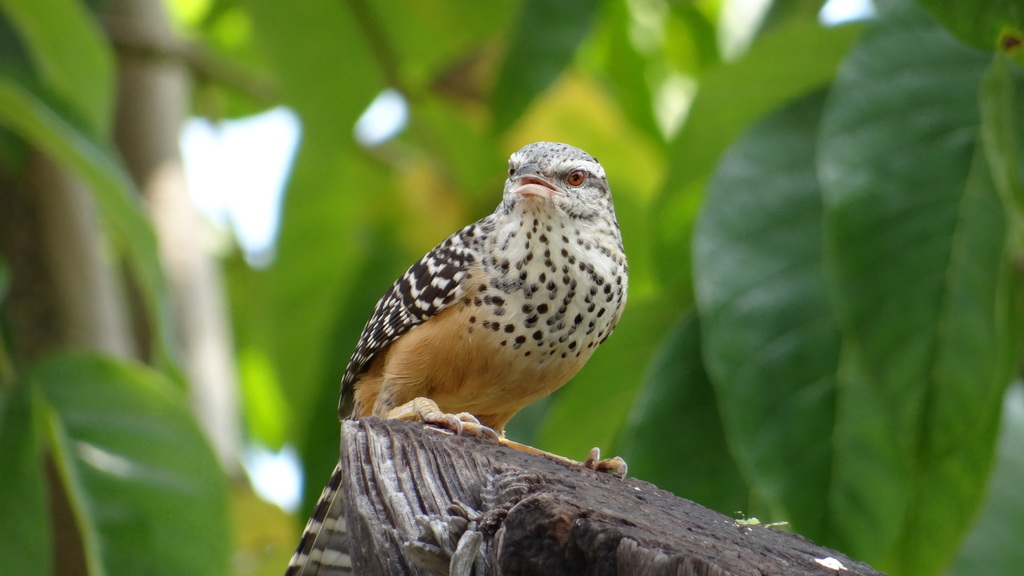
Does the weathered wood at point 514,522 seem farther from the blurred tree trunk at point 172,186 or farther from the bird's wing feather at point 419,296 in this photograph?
the blurred tree trunk at point 172,186

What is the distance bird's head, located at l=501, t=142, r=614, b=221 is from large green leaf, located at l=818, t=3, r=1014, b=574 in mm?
830

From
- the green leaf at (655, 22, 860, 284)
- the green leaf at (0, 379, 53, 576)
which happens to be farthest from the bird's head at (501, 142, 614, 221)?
the green leaf at (0, 379, 53, 576)

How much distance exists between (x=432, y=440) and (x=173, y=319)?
14.4 feet

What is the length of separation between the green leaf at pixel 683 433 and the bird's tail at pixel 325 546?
4.12 feet

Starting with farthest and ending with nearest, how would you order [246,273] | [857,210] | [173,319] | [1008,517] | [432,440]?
[246,273] < [173,319] < [1008,517] < [857,210] < [432,440]

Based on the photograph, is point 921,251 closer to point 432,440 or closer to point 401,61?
point 432,440

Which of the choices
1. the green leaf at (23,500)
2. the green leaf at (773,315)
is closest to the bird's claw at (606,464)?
the green leaf at (773,315)

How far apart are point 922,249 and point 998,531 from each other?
1643 mm

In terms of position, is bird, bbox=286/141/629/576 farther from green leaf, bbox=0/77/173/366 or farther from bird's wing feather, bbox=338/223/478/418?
green leaf, bbox=0/77/173/366

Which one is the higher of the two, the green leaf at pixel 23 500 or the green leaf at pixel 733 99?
the green leaf at pixel 733 99

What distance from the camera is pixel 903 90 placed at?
4207 mm

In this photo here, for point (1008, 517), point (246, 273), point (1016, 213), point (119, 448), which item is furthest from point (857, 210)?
point (246, 273)

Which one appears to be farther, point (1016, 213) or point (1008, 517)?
point (1008, 517)

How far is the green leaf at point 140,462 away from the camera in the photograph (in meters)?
4.91
